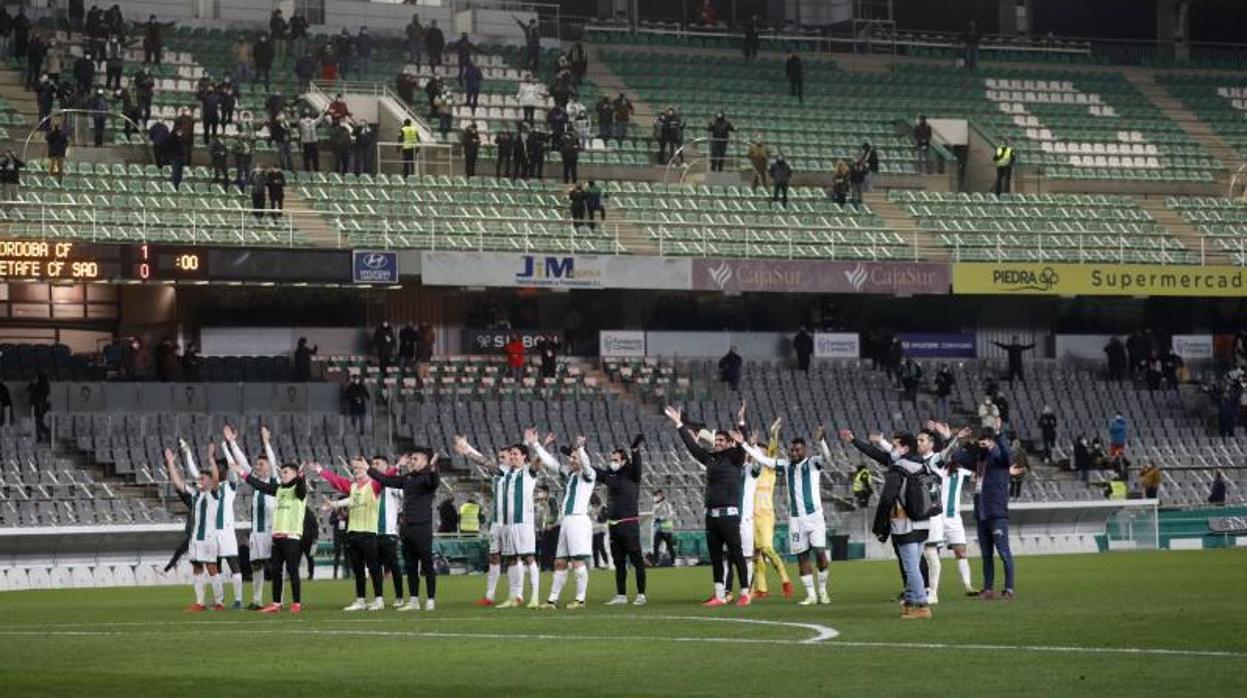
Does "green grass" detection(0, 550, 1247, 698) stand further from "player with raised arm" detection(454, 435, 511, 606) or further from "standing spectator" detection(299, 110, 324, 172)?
"standing spectator" detection(299, 110, 324, 172)

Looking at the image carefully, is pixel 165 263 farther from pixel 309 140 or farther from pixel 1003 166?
pixel 1003 166

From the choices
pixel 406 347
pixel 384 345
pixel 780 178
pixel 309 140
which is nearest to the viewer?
pixel 384 345

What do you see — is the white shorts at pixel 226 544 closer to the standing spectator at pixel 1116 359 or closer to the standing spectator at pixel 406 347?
the standing spectator at pixel 406 347

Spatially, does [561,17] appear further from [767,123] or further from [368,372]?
[368,372]

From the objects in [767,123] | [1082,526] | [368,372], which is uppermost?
[767,123]

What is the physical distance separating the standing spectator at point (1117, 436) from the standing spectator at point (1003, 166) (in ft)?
31.4

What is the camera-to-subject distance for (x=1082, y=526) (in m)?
52.2

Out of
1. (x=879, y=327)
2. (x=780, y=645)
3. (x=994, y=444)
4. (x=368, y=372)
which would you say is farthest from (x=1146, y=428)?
(x=780, y=645)

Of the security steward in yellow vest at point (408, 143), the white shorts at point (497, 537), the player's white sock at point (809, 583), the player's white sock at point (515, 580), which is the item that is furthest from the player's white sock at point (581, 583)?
the security steward in yellow vest at point (408, 143)

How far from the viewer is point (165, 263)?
1932 inches

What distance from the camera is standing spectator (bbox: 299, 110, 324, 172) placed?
57.0 meters

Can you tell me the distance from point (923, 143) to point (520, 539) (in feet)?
127

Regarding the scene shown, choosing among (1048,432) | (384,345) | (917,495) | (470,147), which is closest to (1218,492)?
(1048,432)

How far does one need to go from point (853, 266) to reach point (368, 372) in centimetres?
1289
